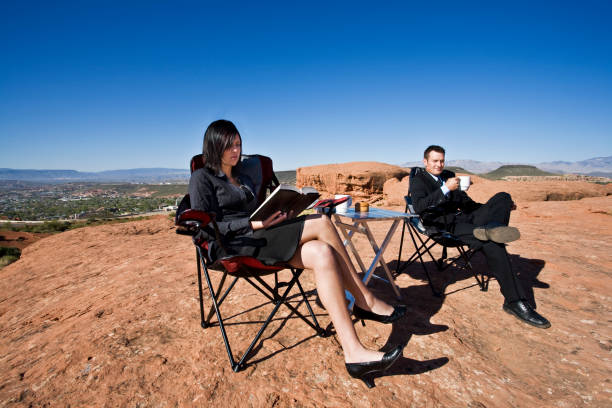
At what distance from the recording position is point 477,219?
2.99m

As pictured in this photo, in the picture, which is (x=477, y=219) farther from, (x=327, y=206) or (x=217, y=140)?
(x=217, y=140)

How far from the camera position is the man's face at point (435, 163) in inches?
130

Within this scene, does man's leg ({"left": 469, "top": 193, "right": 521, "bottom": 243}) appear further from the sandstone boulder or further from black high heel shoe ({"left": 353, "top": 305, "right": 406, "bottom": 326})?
the sandstone boulder

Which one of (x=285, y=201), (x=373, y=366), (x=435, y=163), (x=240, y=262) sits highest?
(x=435, y=163)

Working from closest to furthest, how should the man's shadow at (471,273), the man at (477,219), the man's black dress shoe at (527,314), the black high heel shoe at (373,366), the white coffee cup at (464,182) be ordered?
the black high heel shoe at (373,366), the man's black dress shoe at (527,314), the man at (477,219), the white coffee cup at (464,182), the man's shadow at (471,273)

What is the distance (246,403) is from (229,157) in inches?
62.7

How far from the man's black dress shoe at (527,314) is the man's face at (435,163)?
5.01 ft

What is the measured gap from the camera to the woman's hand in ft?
6.58

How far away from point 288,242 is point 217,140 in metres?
0.95

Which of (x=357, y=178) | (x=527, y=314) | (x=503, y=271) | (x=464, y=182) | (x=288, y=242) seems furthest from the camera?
(x=357, y=178)

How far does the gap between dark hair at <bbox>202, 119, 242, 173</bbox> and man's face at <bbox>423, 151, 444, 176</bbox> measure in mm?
2253

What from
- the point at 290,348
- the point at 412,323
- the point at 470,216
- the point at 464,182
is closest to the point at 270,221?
the point at 290,348

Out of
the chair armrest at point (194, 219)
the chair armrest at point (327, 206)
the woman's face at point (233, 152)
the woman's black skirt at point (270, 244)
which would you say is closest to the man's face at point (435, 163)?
the chair armrest at point (327, 206)

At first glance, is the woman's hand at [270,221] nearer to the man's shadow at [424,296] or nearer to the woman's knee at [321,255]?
the woman's knee at [321,255]
